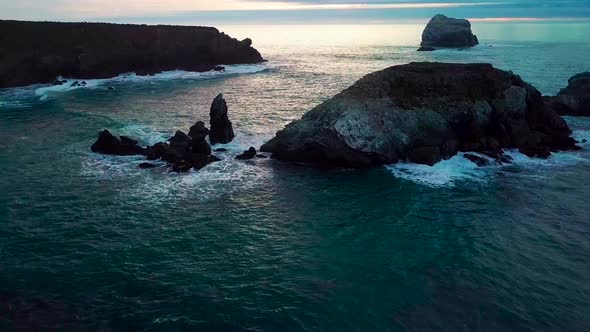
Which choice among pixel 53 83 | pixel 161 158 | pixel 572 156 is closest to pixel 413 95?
pixel 572 156

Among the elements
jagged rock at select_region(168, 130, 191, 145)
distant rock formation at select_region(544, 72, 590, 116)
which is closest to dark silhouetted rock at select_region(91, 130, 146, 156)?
jagged rock at select_region(168, 130, 191, 145)

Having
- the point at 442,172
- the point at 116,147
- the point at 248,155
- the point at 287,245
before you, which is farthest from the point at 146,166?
the point at 442,172

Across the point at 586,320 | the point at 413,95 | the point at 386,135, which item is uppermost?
the point at 413,95

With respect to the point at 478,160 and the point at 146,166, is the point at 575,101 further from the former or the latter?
the point at 146,166

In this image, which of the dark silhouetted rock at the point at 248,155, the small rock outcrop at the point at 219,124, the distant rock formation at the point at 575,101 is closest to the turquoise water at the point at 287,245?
the dark silhouetted rock at the point at 248,155

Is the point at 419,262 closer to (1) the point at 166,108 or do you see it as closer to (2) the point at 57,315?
(2) the point at 57,315

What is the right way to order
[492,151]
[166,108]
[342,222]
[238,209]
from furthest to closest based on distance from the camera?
[166,108] < [492,151] < [238,209] < [342,222]

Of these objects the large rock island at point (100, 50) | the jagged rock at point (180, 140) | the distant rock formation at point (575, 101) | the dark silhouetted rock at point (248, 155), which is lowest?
the dark silhouetted rock at point (248, 155)

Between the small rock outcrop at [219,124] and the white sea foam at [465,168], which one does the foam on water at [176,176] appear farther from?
the white sea foam at [465,168]
